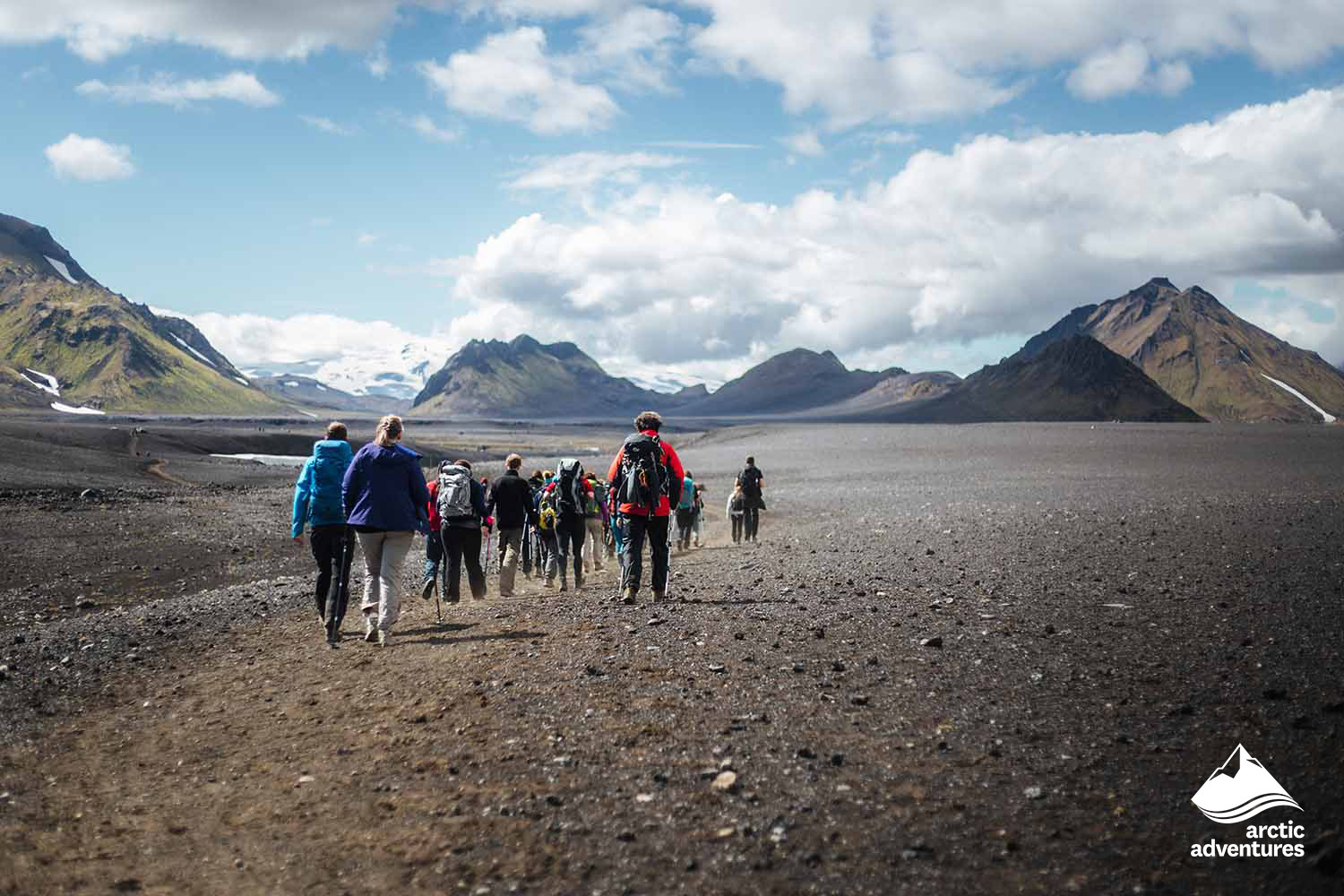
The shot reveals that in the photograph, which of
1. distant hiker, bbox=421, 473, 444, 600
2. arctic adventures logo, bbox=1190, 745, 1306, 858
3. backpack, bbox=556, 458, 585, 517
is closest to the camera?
arctic adventures logo, bbox=1190, 745, 1306, 858

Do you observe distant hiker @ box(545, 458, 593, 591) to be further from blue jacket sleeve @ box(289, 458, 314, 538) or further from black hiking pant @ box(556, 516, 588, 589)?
blue jacket sleeve @ box(289, 458, 314, 538)

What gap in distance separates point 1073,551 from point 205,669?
12.6 meters

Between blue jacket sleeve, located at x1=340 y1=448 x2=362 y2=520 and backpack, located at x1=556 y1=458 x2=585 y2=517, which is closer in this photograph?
blue jacket sleeve, located at x1=340 y1=448 x2=362 y2=520

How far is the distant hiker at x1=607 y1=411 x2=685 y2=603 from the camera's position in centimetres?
1230

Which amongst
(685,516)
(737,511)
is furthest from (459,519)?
(737,511)

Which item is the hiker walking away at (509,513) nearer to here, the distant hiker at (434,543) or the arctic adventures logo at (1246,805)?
the distant hiker at (434,543)

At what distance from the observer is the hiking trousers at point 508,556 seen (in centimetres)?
1536

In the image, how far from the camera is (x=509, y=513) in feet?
50.0

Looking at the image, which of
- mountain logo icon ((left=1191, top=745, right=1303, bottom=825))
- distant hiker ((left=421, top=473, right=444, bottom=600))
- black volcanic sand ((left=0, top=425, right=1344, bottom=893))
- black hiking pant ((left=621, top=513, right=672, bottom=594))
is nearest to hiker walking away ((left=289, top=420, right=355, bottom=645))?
black volcanic sand ((left=0, top=425, right=1344, bottom=893))

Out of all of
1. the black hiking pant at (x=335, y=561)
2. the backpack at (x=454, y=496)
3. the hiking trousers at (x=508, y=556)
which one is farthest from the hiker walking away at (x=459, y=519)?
the black hiking pant at (x=335, y=561)

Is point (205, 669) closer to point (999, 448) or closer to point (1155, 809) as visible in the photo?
point (1155, 809)

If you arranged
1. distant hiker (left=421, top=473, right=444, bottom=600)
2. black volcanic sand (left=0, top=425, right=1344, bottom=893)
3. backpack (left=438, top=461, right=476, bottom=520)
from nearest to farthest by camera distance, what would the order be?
black volcanic sand (left=0, top=425, right=1344, bottom=893) < backpack (left=438, top=461, right=476, bottom=520) < distant hiker (left=421, top=473, right=444, bottom=600)

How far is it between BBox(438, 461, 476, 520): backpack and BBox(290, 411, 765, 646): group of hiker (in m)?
0.01

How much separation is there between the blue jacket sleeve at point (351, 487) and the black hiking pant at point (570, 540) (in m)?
4.87
